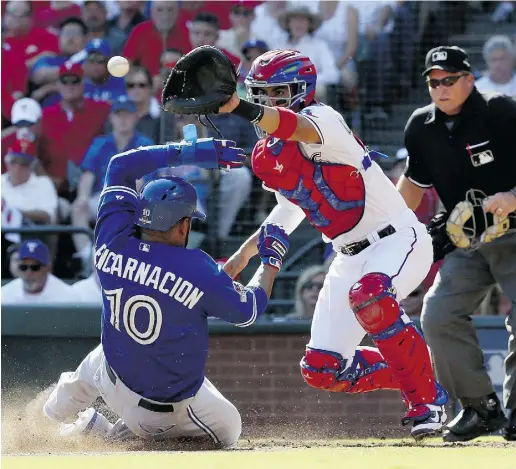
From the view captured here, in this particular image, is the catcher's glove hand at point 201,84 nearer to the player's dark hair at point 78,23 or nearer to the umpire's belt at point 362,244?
the umpire's belt at point 362,244

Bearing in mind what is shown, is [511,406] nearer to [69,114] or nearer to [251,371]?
[251,371]

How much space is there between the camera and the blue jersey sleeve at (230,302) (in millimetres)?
5254

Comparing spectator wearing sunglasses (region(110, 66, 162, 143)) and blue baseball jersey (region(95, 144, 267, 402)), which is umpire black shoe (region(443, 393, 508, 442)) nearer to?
blue baseball jersey (region(95, 144, 267, 402))

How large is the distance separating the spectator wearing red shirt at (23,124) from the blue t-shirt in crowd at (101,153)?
1.82 feet

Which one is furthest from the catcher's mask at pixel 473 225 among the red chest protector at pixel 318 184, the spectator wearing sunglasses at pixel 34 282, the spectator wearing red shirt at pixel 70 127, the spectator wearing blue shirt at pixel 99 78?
the spectator wearing blue shirt at pixel 99 78

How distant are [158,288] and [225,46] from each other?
5.31 metres

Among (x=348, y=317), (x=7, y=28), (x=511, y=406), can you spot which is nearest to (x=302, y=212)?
(x=348, y=317)

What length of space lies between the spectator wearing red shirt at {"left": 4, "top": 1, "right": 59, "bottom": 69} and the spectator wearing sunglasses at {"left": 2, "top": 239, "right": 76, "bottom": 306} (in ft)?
8.14

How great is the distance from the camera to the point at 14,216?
9.50 metres

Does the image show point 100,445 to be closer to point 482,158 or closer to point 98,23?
point 482,158

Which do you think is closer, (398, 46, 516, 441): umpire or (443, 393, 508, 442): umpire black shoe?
(398, 46, 516, 441): umpire

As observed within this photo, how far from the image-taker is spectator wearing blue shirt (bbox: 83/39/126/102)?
9.99 metres

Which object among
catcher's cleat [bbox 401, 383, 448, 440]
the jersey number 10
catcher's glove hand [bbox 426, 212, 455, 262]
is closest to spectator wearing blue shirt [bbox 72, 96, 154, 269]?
catcher's glove hand [bbox 426, 212, 455, 262]

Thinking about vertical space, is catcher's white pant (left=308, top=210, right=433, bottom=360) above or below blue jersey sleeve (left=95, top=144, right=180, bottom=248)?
below
